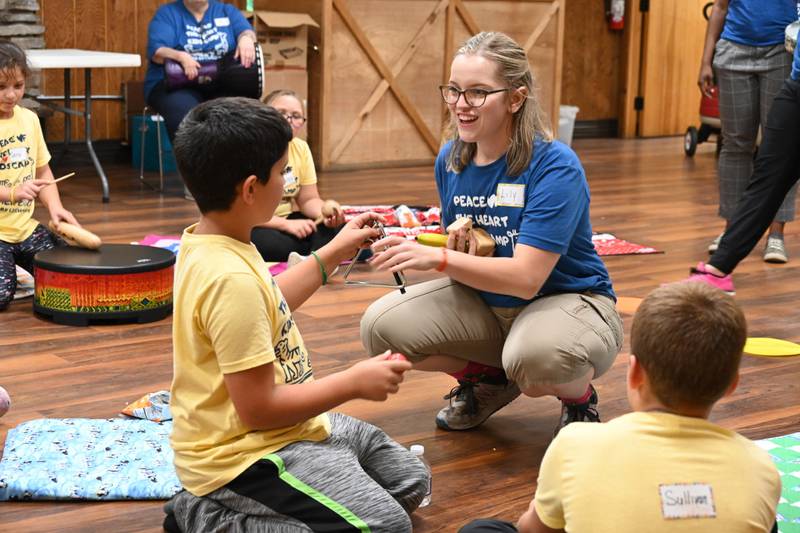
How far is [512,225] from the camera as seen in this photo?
8.43 ft

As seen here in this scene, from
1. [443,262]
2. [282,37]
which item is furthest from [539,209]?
[282,37]

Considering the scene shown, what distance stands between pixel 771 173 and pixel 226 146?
102 inches

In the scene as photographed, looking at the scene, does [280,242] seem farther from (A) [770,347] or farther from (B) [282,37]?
(B) [282,37]

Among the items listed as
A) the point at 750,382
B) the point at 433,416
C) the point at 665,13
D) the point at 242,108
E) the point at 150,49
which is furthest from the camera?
the point at 665,13

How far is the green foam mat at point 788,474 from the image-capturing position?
7.19 feet

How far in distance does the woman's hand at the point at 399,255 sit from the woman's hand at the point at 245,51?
142 inches

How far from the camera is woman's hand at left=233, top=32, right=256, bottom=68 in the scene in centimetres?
573

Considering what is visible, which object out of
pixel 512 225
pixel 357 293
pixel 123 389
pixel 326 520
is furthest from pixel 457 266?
pixel 357 293

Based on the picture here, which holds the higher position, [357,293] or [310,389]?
[310,389]

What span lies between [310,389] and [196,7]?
4285mm

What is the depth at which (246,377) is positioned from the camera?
1.86 metres

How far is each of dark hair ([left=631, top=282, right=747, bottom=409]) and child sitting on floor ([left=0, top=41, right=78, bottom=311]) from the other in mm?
2731

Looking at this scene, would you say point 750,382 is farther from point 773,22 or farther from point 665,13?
point 665,13

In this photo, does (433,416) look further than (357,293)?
No
